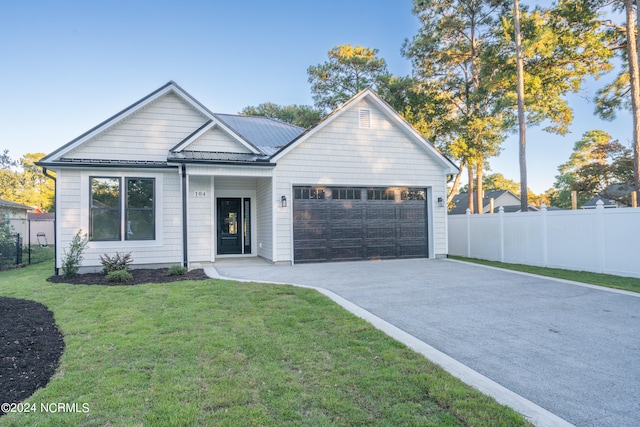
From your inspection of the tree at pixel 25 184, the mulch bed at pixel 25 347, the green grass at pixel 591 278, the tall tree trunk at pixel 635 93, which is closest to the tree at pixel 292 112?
the tall tree trunk at pixel 635 93

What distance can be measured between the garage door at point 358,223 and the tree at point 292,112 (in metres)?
13.3

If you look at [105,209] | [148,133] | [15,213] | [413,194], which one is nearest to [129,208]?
[105,209]

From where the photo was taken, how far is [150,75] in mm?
14695

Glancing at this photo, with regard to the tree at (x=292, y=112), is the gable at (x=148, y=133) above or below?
below

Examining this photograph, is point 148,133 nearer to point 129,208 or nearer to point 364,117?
point 129,208

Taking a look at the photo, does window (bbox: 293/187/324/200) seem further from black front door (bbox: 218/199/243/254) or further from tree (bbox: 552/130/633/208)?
tree (bbox: 552/130/633/208)

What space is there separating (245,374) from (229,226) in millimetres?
10547

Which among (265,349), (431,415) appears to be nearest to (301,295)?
(265,349)

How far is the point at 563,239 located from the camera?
10758 millimetres

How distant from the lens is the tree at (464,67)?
19.9m

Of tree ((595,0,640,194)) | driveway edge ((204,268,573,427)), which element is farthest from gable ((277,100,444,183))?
driveway edge ((204,268,573,427))

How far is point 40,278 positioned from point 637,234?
50.3 feet

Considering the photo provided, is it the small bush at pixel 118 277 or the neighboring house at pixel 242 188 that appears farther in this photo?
the neighboring house at pixel 242 188

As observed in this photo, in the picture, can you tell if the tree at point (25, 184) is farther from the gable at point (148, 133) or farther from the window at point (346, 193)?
the window at point (346, 193)
